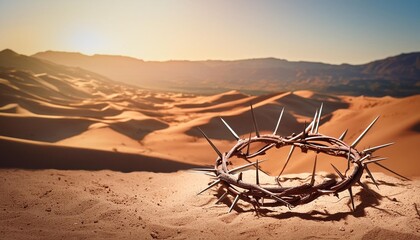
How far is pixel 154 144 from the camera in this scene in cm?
862

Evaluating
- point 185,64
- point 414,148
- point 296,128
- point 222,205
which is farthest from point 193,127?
point 185,64

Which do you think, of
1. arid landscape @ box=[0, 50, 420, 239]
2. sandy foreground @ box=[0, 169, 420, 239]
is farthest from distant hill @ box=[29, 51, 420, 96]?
sandy foreground @ box=[0, 169, 420, 239]

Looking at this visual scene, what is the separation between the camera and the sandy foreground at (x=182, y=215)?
202 centimetres

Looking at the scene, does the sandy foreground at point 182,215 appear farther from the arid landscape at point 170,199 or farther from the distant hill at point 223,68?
the distant hill at point 223,68

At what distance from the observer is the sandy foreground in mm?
2016

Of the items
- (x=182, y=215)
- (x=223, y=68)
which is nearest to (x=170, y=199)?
(x=182, y=215)

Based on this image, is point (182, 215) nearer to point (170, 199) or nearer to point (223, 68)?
point (170, 199)

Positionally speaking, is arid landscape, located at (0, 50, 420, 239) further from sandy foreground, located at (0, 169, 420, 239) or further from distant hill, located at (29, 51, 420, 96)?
distant hill, located at (29, 51, 420, 96)

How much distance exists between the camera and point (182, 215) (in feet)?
8.16

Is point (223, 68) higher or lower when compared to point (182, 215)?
higher

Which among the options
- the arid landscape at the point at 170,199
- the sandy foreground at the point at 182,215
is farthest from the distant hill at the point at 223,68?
the sandy foreground at the point at 182,215

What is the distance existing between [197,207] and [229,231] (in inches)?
26.1

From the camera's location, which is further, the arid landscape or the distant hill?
the distant hill

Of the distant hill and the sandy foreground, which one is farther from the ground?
the distant hill
